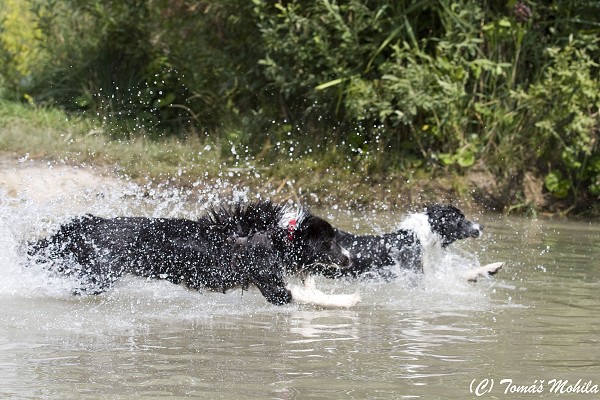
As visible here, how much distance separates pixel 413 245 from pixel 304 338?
206 centimetres

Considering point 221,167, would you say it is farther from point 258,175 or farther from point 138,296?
point 138,296

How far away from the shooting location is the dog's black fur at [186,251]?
667cm

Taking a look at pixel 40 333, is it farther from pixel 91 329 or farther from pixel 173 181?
pixel 173 181

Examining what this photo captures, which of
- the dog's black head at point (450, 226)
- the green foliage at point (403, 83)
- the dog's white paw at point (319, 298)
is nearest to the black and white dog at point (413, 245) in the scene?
the dog's black head at point (450, 226)

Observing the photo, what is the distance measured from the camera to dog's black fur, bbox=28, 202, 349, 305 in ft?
21.9

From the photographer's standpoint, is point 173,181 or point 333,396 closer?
point 333,396

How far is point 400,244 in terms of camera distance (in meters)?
7.59

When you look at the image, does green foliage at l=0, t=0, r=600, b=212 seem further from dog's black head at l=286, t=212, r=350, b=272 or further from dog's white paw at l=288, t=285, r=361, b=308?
dog's white paw at l=288, t=285, r=361, b=308

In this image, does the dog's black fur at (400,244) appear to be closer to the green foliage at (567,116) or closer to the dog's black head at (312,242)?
the dog's black head at (312,242)

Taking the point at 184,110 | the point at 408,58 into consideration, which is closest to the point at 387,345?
the point at 408,58

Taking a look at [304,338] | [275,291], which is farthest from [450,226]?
[304,338]

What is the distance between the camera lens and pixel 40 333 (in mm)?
5578

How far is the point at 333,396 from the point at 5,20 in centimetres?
1174

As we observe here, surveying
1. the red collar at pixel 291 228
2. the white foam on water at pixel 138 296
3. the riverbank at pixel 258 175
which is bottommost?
the riverbank at pixel 258 175
